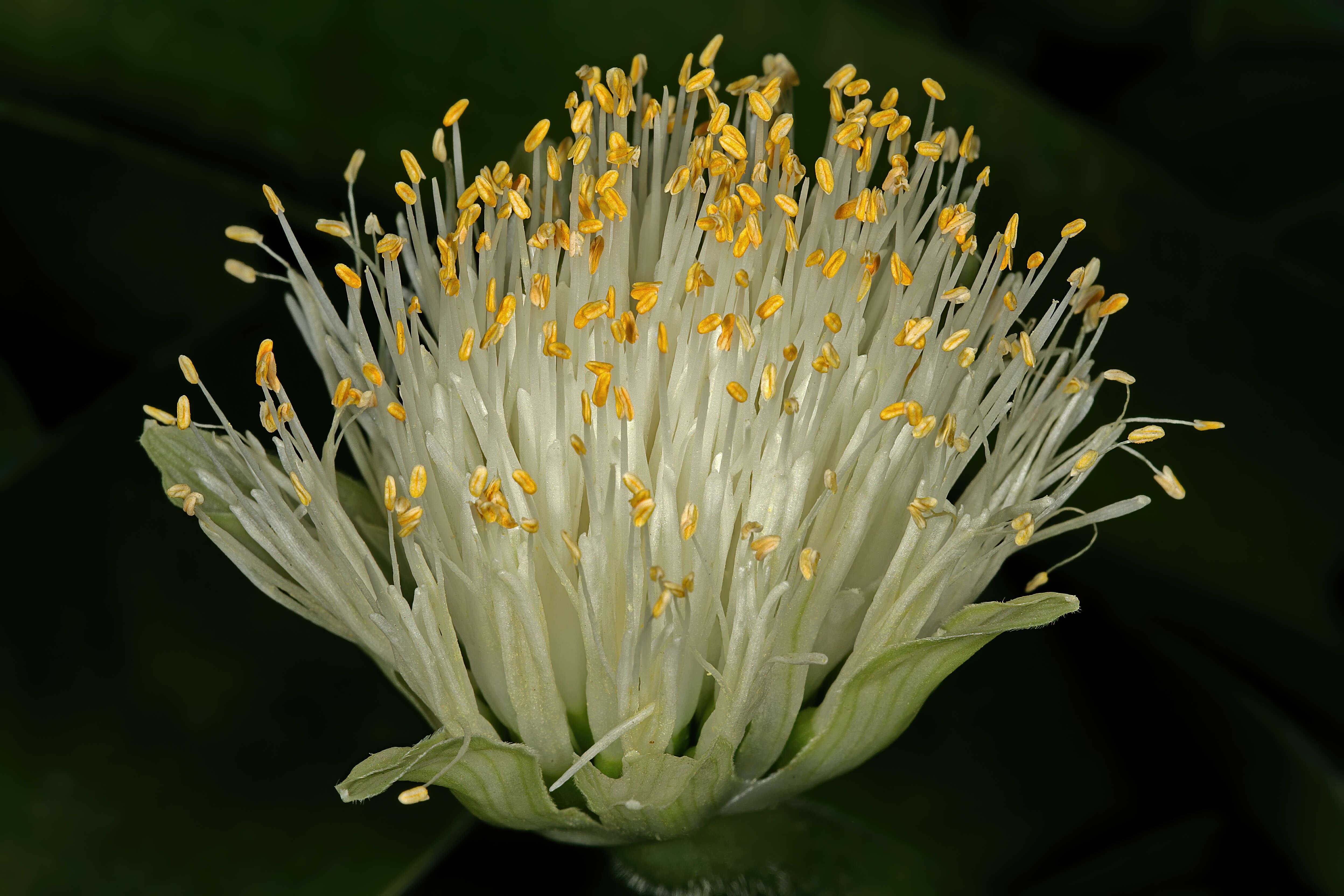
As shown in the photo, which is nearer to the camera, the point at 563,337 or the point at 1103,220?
the point at 563,337

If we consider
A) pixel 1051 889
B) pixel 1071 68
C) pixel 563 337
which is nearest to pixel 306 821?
pixel 563 337

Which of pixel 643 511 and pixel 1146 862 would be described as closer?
pixel 643 511

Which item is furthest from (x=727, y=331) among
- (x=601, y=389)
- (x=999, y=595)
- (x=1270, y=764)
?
(x=1270, y=764)

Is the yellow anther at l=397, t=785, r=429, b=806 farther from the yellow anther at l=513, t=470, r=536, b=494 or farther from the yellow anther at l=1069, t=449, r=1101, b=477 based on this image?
the yellow anther at l=1069, t=449, r=1101, b=477

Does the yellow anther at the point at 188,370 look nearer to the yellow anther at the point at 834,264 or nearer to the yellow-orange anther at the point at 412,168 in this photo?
the yellow-orange anther at the point at 412,168

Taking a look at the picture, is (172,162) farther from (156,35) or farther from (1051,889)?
(1051,889)

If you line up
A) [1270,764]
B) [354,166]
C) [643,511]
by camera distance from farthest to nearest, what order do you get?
[1270,764]
[354,166]
[643,511]

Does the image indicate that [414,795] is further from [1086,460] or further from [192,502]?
[1086,460]

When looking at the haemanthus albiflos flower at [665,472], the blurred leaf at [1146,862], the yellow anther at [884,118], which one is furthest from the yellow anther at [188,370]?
the blurred leaf at [1146,862]
